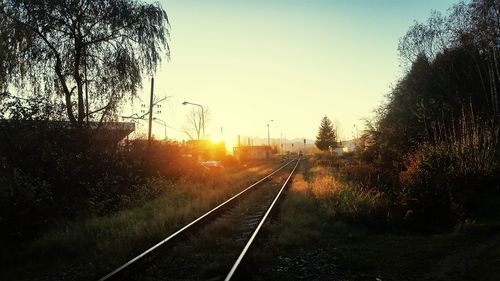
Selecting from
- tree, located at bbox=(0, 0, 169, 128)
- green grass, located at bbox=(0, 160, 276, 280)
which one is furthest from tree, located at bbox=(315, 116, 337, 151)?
green grass, located at bbox=(0, 160, 276, 280)

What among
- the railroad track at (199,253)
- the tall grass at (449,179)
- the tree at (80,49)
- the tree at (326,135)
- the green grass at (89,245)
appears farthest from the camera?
the tree at (326,135)

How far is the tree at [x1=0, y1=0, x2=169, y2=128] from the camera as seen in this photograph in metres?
17.7

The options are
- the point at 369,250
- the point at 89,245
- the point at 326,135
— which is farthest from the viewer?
the point at 326,135

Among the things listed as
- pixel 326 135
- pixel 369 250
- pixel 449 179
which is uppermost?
pixel 326 135

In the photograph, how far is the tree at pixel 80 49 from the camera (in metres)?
17.7

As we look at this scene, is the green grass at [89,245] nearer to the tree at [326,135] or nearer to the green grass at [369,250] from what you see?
the green grass at [369,250]

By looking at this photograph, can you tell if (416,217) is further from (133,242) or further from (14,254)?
(14,254)

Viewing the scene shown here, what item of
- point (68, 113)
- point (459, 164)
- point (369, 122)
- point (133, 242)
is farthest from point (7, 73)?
point (369, 122)

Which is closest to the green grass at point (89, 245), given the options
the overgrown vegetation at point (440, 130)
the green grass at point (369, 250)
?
the green grass at point (369, 250)

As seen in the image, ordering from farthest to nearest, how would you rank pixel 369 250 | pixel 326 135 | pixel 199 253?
pixel 326 135 < pixel 199 253 < pixel 369 250

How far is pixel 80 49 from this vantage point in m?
19.3

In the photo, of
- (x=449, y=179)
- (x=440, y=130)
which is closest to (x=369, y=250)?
(x=449, y=179)

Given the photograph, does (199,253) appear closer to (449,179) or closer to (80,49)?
(449,179)

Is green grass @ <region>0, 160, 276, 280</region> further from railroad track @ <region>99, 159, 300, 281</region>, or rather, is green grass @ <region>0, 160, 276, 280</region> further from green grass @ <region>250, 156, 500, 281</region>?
green grass @ <region>250, 156, 500, 281</region>
